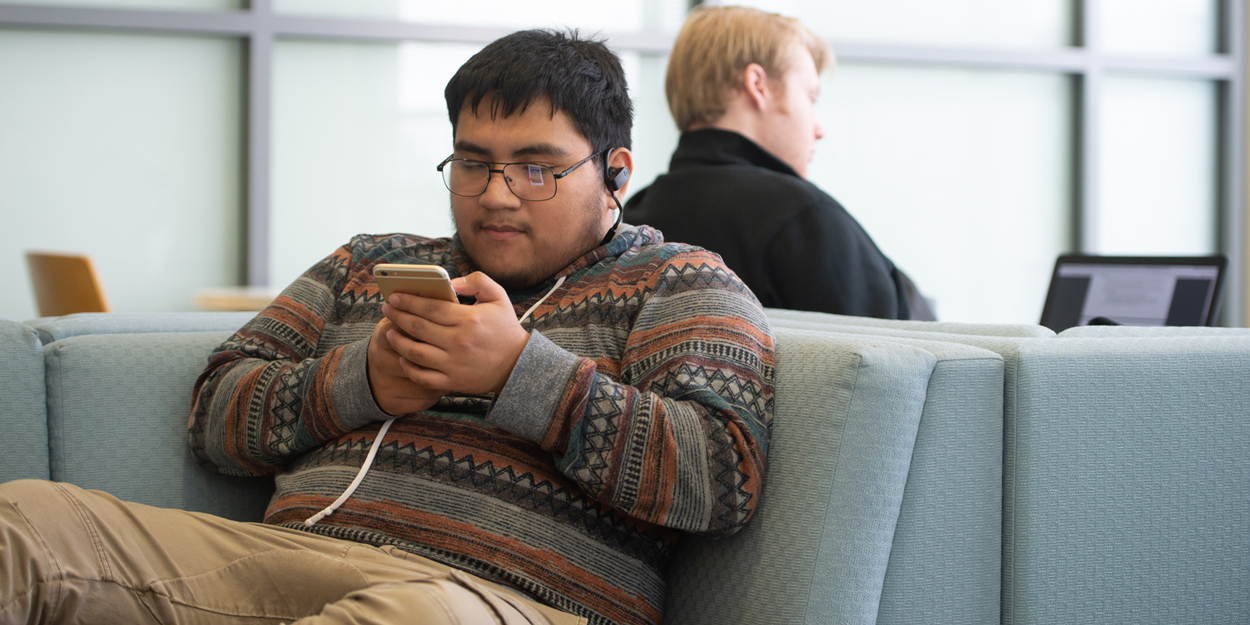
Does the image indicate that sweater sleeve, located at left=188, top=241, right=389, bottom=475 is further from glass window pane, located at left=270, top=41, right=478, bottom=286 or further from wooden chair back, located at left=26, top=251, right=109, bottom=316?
glass window pane, located at left=270, top=41, right=478, bottom=286

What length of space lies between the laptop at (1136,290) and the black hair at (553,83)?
1.30 meters

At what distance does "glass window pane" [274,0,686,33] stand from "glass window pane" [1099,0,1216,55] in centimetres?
228

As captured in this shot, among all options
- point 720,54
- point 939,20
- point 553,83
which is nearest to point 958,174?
point 939,20

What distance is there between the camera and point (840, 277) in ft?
5.96

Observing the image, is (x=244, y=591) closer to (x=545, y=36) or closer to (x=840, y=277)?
(x=545, y=36)

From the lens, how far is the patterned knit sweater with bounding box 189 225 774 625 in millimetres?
1043

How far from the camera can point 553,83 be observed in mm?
1284

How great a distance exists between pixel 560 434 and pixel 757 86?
1.40 meters

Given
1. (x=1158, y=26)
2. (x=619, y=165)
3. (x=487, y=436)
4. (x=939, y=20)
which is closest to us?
(x=487, y=436)

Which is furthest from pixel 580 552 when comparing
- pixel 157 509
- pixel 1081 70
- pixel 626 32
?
pixel 1081 70

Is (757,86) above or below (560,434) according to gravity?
above

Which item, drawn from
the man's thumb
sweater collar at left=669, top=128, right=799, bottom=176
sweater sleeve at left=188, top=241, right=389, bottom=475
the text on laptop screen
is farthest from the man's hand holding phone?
the text on laptop screen

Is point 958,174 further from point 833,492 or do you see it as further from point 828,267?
point 833,492

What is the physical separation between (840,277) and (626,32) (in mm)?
2868
